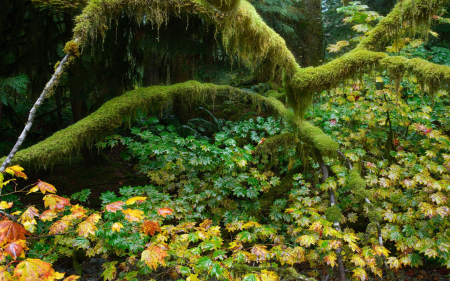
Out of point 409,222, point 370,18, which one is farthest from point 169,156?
point 370,18

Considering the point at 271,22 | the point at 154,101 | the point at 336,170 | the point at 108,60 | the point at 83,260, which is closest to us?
the point at 154,101

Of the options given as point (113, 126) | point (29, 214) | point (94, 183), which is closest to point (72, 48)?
point (113, 126)

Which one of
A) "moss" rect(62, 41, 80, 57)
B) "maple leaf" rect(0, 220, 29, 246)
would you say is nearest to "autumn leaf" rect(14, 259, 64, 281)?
"maple leaf" rect(0, 220, 29, 246)

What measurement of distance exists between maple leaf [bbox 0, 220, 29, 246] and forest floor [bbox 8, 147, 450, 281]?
257 cm

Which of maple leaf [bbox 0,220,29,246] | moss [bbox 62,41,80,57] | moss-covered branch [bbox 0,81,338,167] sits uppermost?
moss [bbox 62,41,80,57]

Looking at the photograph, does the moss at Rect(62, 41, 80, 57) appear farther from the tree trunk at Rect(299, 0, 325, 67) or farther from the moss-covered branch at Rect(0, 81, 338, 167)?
the tree trunk at Rect(299, 0, 325, 67)

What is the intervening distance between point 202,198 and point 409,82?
4.63 m

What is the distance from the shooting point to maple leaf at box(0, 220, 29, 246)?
1712mm

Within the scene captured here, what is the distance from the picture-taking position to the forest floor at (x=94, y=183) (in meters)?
4.13

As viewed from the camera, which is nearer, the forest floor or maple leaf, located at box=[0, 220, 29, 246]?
maple leaf, located at box=[0, 220, 29, 246]

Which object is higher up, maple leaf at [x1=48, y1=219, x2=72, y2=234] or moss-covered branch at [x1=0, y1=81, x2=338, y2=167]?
moss-covered branch at [x1=0, y1=81, x2=338, y2=167]

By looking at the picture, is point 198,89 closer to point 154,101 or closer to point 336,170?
point 154,101

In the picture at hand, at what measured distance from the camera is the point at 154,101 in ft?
11.6

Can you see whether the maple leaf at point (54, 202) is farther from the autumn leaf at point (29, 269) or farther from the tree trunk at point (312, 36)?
the tree trunk at point (312, 36)
